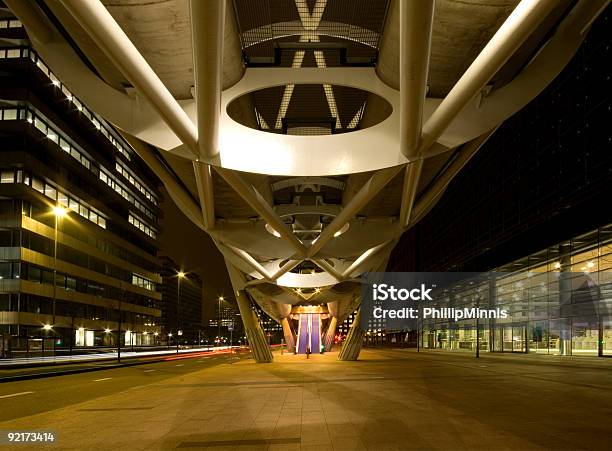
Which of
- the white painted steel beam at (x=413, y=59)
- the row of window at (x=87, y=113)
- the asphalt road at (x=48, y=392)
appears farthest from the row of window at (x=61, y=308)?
the white painted steel beam at (x=413, y=59)

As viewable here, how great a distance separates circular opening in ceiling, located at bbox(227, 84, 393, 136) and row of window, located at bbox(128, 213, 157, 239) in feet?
241

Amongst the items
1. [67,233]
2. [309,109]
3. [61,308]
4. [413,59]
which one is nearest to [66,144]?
[67,233]

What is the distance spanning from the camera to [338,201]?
30016 millimetres

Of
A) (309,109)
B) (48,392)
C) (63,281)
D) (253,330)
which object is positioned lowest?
(48,392)

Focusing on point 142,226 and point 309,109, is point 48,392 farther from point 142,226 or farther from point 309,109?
point 142,226

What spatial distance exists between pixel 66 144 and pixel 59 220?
9481 millimetres

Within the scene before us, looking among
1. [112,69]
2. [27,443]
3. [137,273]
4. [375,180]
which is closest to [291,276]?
[375,180]

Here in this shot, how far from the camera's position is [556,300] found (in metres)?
39.8

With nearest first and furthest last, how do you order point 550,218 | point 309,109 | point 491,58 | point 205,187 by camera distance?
point 491,58 → point 205,187 → point 309,109 → point 550,218

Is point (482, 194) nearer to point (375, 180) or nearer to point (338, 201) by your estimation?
point (338, 201)

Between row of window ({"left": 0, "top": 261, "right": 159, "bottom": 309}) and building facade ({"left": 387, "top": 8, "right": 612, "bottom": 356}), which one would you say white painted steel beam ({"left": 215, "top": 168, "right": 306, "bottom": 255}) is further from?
row of window ({"left": 0, "top": 261, "right": 159, "bottom": 309})

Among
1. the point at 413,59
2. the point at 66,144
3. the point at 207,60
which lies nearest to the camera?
the point at 207,60

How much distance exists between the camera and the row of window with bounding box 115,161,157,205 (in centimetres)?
8619

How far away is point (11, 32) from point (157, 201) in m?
52.8
